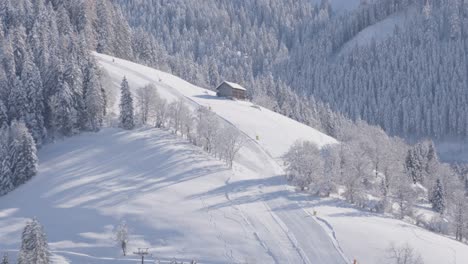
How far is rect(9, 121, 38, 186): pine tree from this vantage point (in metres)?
89.4

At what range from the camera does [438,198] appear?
350 feet

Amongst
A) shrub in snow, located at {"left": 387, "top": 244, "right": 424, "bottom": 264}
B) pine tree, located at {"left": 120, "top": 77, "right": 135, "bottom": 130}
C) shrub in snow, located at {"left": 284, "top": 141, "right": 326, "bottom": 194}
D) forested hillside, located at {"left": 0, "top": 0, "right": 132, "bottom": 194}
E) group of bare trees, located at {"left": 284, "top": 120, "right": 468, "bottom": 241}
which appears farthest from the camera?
pine tree, located at {"left": 120, "top": 77, "right": 135, "bottom": 130}

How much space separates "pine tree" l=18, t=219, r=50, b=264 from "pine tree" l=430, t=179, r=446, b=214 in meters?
61.4

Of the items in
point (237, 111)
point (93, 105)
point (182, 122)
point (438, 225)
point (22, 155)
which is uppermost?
point (93, 105)

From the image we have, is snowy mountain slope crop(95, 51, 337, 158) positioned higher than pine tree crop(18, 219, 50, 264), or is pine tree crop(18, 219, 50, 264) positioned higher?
snowy mountain slope crop(95, 51, 337, 158)

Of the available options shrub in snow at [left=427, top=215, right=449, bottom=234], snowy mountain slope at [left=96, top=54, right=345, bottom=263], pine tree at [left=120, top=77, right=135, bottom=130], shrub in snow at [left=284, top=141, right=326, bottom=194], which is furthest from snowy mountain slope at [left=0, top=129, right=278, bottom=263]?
shrub in snow at [left=427, top=215, right=449, bottom=234]

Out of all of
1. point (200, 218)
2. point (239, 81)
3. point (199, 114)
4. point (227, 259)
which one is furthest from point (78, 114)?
point (239, 81)

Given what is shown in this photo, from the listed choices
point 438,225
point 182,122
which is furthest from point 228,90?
point 438,225

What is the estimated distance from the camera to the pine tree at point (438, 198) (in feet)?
349

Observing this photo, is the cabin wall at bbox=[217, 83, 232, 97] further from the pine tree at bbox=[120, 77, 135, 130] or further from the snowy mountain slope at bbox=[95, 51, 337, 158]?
the pine tree at bbox=[120, 77, 135, 130]

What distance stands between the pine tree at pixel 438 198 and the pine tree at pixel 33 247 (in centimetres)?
6144

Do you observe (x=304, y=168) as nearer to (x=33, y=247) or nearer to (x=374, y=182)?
(x=374, y=182)

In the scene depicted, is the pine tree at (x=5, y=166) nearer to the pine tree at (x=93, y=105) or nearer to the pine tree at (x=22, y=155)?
the pine tree at (x=22, y=155)

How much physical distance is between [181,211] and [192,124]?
81.4 feet
